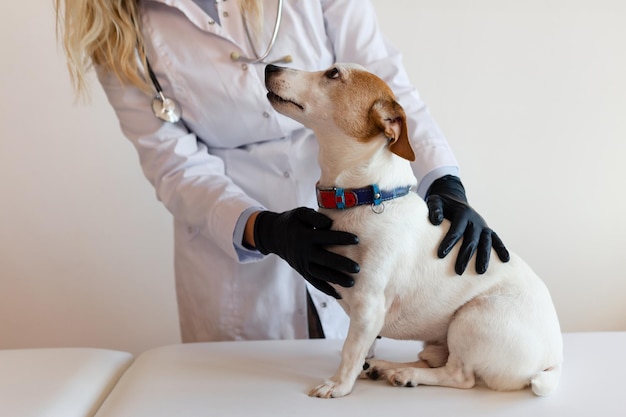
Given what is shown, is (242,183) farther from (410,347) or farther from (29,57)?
(29,57)

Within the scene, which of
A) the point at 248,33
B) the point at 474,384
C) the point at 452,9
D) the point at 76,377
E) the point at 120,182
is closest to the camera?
the point at 474,384

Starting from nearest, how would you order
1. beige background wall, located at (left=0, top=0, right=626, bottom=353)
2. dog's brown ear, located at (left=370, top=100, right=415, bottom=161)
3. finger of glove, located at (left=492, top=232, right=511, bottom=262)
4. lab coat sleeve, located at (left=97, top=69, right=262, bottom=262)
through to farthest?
dog's brown ear, located at (left=370, top=100, right=415, bottom=161) < finger of glove, located at (left=492, top=232, right=511, bottom=262) < lab coat sleeve, located at (left=97, top=69, right=262, bottom=262) < beige background wall, located at (left=0, top=0, right=626, bottom=353)

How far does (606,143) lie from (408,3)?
2.29 feet

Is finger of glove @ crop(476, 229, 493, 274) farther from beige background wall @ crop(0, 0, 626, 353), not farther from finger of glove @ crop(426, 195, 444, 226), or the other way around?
beige background wall @ crop(0, 0, 626, 353)

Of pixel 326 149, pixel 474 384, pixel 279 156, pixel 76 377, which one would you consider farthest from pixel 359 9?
pixel 76 377

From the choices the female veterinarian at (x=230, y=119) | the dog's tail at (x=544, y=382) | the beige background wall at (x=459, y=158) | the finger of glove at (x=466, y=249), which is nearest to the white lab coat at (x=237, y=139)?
the female veterinarian at (x=230, y=119)

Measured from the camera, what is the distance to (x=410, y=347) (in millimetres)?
1162

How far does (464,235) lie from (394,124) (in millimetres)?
210

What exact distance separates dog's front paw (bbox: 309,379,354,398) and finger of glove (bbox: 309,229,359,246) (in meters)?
0.21

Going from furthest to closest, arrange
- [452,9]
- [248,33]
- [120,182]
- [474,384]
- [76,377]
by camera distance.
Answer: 1. [120,182]
2. [452,9]
3. [248,33]
4. [76,377]
5. [474,384]

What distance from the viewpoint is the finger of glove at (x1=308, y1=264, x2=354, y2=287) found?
944 millimetres

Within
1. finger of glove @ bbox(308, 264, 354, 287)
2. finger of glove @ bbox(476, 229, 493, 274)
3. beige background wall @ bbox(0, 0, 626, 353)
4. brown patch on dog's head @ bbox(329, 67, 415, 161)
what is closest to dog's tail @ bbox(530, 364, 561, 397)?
finger of glove @ bbox(476, 229, 493, 274)

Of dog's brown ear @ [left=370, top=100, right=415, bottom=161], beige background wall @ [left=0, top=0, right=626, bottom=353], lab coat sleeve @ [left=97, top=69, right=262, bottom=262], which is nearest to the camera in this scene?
dog's brown ear @ [left=370, top=100, right=415, bottom=161]

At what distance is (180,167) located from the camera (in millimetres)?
1313
